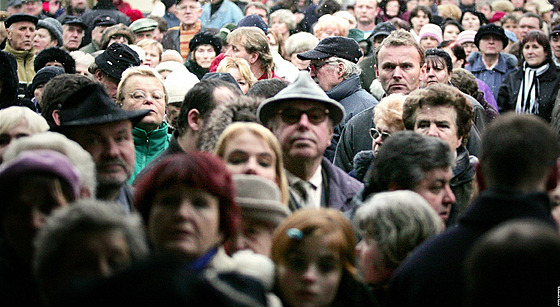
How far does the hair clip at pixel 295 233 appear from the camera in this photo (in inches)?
149

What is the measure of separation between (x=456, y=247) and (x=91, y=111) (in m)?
2.34

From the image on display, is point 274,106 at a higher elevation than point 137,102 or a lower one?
higher

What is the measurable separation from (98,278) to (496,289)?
1227mm

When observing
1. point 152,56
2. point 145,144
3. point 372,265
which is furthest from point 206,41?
point 372,265

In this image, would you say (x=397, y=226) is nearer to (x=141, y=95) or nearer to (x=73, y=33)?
(x=141, y=95)

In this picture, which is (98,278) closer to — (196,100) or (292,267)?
(292,267)

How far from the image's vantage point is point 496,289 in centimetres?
283

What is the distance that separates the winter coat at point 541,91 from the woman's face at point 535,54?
147 mm

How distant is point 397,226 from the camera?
13.2 feet

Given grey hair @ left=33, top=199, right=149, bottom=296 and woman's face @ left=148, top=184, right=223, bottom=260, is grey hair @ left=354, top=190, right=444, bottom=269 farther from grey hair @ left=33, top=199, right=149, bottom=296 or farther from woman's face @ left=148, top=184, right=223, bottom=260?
grey hair @ left=33, top=199, right=149, bottom=296

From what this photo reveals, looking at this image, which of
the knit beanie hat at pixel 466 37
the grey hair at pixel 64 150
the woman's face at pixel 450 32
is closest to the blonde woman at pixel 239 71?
the grey hair at pixel 64 150

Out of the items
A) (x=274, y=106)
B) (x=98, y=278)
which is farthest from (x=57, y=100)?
(x=98, y=278)

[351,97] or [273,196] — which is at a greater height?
[273,196]

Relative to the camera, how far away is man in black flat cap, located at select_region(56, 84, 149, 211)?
472cm
